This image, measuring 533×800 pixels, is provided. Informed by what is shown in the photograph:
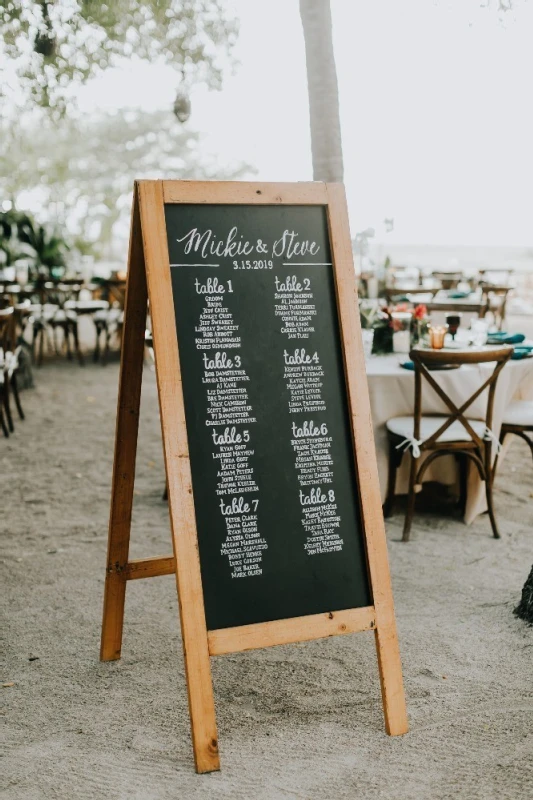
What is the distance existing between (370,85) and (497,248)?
32.0 m

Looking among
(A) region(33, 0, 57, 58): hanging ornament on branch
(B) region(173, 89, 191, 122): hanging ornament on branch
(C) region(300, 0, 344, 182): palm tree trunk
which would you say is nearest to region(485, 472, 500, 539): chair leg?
(C) region(300, 0, 344, 182): palm tree trunk

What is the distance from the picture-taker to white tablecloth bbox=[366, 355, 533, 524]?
14.2 ft

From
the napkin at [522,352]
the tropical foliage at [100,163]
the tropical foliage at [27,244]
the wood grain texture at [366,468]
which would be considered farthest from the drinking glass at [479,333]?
the tropical foliage at [100,163]

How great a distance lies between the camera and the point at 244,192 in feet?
8.00

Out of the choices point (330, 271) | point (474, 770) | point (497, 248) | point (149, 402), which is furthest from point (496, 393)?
point (497, 248)

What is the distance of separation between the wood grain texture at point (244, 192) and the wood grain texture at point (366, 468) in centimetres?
7

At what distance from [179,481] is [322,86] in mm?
4111

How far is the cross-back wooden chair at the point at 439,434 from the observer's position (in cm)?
405

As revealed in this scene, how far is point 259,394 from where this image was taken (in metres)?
2.44

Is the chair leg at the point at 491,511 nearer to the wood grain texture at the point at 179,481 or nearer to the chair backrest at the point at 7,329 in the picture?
the wood grain texture at the point at 179,481

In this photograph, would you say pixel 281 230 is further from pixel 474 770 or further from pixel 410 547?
pixel 410 547

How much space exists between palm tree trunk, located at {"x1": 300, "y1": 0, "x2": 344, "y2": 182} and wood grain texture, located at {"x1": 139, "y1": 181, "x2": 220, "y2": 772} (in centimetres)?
352

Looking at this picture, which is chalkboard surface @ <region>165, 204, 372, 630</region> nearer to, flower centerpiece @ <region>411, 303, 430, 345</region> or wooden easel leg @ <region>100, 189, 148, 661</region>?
wooden easel leg @ <region>100, 189, 148, 661</region>

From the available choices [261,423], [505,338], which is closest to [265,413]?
[261,423]
